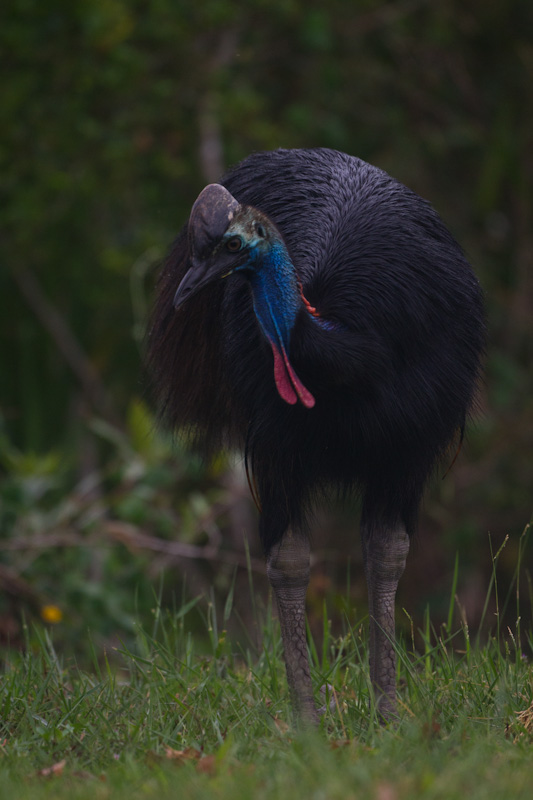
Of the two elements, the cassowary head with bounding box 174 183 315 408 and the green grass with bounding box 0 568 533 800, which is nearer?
the green grass with bounding box 0 568 533 800

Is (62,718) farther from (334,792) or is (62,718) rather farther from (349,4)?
(349,4)

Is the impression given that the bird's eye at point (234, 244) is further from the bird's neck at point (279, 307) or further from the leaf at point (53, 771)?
the leaf at point (53, 771)

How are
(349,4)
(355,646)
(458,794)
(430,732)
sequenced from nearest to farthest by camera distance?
1. (458,794)
2. (430,732)
3. (355,646)
4. (349,4)

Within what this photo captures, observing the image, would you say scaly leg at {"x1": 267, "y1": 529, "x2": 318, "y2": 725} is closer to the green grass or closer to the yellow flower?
the green grass

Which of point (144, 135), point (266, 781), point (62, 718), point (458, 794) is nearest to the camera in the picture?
point (458, 794)

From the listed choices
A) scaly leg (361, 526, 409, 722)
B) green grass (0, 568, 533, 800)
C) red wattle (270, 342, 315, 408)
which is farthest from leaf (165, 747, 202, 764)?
red wattle (270, 342, 315, 408)

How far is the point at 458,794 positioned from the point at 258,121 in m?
6.82

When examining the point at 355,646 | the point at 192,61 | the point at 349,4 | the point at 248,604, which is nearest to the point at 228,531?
the point at 248,604

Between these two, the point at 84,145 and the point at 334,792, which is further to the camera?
the point at 84,145

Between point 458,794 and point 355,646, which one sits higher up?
point 458,794

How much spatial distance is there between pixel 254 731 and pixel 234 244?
50.3 inches

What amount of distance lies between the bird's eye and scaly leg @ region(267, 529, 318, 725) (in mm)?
871

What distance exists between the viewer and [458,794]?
2.36 metres

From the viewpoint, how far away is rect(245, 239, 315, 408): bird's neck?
3031 mm
